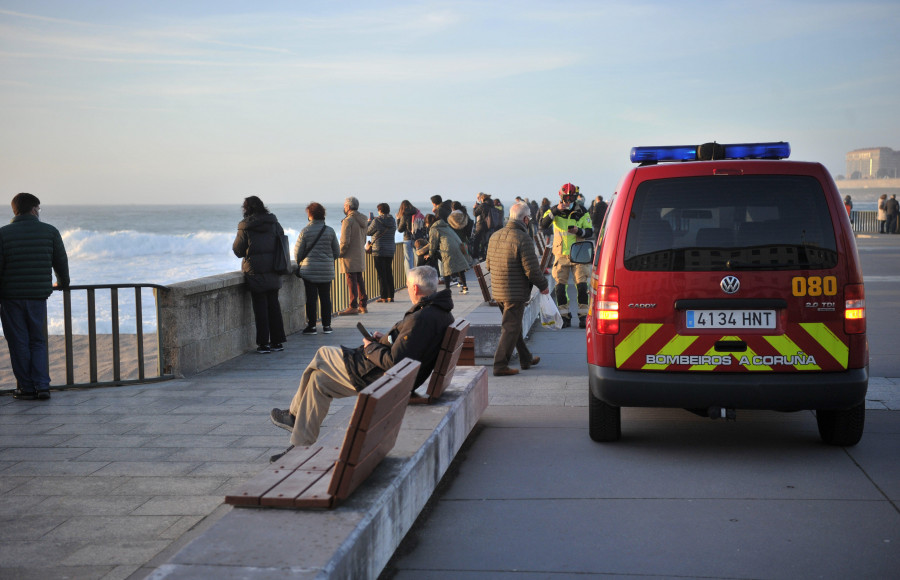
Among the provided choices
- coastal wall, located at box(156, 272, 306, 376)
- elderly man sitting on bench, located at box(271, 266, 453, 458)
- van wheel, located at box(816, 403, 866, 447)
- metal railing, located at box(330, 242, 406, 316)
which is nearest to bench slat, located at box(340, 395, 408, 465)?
elderly man sitting on bench, located at box(271, 266, 453, 458)

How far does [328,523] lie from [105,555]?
1409 millimetres

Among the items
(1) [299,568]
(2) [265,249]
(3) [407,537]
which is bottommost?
(3) [407,537]

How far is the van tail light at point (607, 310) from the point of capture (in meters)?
5.83

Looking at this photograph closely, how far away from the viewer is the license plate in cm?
564

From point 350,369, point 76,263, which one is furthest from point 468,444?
point 76,263

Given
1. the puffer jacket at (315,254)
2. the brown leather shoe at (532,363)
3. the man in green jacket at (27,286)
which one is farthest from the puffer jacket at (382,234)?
the man in green jacket at (27,286)

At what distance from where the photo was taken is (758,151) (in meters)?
6.38

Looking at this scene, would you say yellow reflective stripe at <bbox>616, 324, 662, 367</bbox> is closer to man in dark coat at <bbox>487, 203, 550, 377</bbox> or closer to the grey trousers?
man in dark coat at <bbox>487, 203, 550, 377</bbox>

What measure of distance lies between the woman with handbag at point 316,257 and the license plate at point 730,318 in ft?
25.4

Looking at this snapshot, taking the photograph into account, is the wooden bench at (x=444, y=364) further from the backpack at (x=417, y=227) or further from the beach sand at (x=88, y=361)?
the backpack at (x=417, y=227)

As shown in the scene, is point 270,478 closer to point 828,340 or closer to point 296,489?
point 296,489

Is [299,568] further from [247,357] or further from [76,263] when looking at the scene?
[76,263]

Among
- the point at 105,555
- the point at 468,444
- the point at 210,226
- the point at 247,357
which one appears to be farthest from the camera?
the point at 210,226

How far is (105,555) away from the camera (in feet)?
14.5
